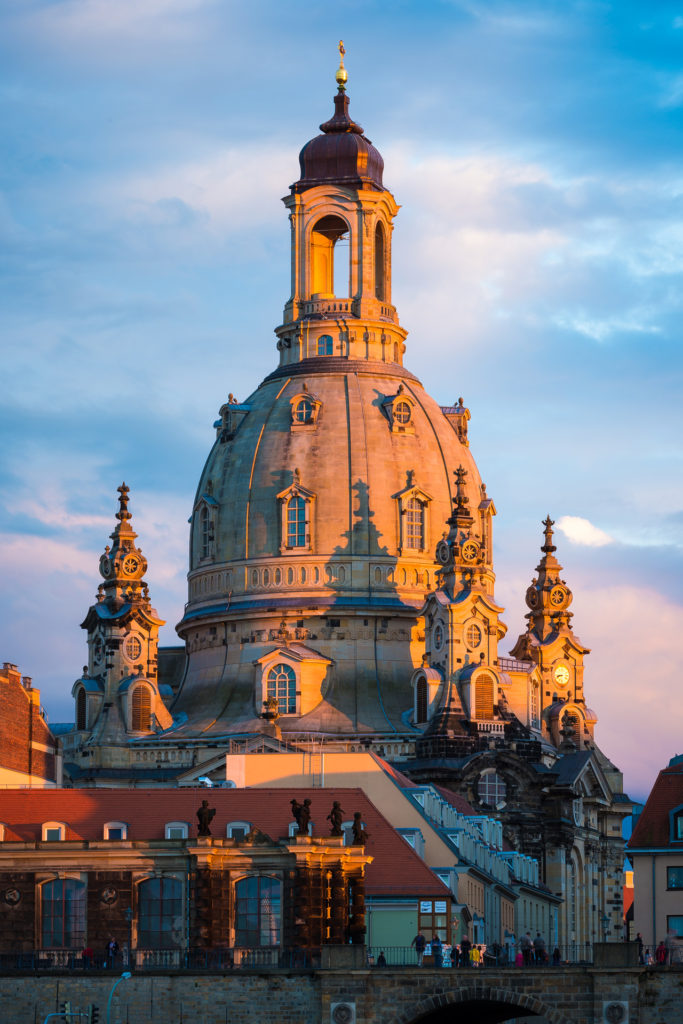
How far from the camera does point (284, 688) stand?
174 m

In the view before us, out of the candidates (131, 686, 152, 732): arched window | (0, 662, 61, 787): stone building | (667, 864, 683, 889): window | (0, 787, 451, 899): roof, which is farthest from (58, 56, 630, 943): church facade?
(667, 864, 683, 889): window

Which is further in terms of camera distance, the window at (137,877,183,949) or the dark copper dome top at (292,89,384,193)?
the dark copper dome top at (292,89,384,193)

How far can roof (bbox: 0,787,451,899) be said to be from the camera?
12256 centimetres

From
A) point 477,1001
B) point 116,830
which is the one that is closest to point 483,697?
point 116,830

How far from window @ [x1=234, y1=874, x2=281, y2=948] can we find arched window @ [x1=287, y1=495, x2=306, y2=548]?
2360 inches

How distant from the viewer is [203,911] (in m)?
118

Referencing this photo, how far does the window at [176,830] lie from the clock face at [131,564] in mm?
58458

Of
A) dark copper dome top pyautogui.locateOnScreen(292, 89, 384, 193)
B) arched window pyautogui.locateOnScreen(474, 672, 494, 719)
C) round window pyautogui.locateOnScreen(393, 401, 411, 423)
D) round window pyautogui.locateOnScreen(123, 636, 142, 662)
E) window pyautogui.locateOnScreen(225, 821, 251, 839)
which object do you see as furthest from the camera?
dark copper dome top pyautogui.locateOnScreen(292, 89, 384, 193)

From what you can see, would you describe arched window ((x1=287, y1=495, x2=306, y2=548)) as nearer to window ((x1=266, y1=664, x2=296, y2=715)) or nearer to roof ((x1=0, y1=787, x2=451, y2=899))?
window ((x1=266, y1=664, x2=296, y2=715))

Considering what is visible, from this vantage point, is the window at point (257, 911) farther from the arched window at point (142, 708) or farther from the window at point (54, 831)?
the arched window at point (142, 708)

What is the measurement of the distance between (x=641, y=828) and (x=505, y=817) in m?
42.3

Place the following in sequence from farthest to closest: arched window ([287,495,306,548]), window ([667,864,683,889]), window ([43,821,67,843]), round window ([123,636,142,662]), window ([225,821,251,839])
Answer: round window ([123,636,142,662]) < arched window ([287,495,306,548]) < window ([43,821,67,843]) < window ([667,864,683,889]) < window ([225,821,251,839])

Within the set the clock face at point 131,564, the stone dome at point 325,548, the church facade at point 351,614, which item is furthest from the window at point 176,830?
the clock face at point 131,564

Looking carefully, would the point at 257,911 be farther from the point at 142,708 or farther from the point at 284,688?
the point at 142,708
